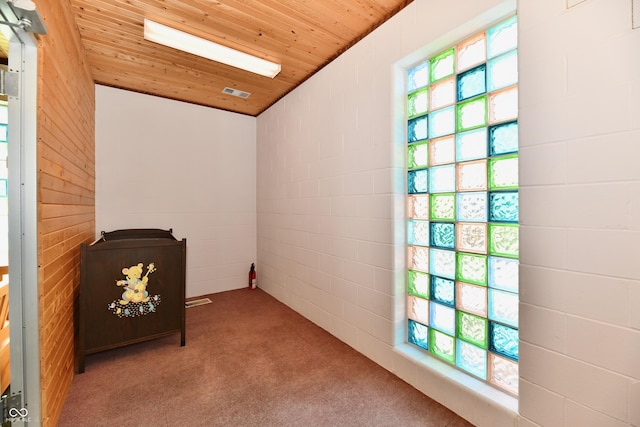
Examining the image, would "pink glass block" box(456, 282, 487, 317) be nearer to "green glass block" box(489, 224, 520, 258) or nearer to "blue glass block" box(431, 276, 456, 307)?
"blue glass block" box(431, 276, 456, 307)

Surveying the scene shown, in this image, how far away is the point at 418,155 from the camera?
1.98 meters

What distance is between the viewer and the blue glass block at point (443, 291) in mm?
1771

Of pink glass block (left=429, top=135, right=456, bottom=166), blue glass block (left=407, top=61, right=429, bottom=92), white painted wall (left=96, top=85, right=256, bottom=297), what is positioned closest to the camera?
pink glass block (left=429, top=135, right=456, bottom=166)

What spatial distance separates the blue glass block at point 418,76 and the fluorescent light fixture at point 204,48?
4.31 ft

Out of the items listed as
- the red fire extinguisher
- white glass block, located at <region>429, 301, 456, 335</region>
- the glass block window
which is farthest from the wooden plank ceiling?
the red fire extinguisher

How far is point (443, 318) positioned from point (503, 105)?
4.40 ft

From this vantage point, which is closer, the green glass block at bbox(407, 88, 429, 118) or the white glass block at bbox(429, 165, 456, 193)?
the white glass block at bbox(429, 165, 456, 193)

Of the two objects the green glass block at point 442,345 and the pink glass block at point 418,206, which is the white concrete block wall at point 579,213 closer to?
the green glass block at point 442,345

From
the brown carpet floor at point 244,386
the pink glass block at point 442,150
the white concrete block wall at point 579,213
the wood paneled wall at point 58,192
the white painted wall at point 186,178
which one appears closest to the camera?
the white concrete block wall at point 579,213

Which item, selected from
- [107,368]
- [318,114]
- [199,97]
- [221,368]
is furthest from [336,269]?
[199,97]

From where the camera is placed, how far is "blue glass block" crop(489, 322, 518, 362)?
147cm

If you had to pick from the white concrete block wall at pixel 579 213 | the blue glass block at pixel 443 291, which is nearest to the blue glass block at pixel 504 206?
the white concrete block wall at pixel 579 213

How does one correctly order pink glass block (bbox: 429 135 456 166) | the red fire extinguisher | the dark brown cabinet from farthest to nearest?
the red fire extinguisher < the dark brown cabinet < pink glass block (bbox: 429 135 456 166)

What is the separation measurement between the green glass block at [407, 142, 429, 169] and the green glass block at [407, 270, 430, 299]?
77cm
